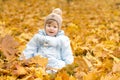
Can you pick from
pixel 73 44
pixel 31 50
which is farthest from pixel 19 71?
pixel 73 44

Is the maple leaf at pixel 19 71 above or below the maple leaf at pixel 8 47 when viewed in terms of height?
below

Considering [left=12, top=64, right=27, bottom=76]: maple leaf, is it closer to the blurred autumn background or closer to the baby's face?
the blurred autumn background

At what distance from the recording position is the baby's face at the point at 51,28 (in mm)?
4473

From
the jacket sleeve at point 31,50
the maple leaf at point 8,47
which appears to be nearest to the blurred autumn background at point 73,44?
the maple leaf at point 8,47

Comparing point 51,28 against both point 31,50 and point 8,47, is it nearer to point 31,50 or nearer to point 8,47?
point 31,50

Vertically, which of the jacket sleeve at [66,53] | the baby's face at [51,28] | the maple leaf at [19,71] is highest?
the baby's face at [51,28]

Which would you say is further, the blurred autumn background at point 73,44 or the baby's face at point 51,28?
the baby's face at point 51,28

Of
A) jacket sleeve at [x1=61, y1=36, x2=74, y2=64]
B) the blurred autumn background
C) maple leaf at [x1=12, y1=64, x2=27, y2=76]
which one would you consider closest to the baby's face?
jacket sleeve at [x1=61, y1=36, x2=74, y2=64]

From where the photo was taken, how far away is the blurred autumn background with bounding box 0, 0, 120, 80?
3807 millimetres

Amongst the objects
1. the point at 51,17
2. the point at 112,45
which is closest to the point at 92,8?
the point at 112,45

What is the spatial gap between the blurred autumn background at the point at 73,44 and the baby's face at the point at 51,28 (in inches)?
15.1

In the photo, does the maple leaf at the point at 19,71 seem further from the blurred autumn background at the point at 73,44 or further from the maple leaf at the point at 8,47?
the maple leaf at the point at 8,47

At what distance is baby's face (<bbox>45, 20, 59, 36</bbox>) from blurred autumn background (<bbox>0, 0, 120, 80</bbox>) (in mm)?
383

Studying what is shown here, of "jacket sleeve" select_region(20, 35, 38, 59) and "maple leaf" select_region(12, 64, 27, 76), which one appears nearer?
"maple leaf" select_region(12, 64, 27, 76)
